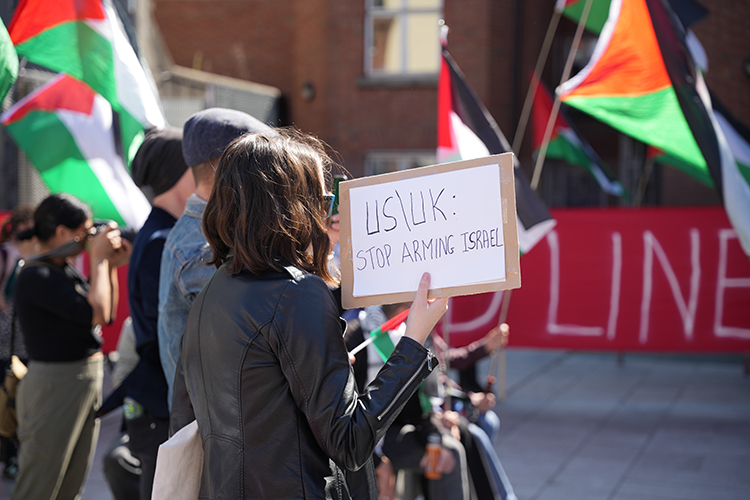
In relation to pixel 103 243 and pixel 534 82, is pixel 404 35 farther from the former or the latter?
pixel 103 243

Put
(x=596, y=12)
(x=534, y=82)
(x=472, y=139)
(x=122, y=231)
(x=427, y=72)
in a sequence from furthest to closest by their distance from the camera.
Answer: (x=427, y=72), (x=534, y=82), (x=596, y=12), (x=472, y=139), (x=122, y=231)

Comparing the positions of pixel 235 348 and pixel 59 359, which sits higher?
pixel 235 348

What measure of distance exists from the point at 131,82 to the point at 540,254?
4220 mm

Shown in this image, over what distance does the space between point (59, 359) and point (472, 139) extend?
7.83ft

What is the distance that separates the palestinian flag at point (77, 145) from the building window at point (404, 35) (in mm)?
9143

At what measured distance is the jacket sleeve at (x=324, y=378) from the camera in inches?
63.1

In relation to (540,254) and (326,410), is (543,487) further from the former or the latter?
(326,410)

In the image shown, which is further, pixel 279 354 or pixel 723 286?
pixel 723 286

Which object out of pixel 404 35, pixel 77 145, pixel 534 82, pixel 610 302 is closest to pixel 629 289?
pixel 610 302

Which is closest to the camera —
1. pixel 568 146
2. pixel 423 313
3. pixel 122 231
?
pixel 423 313

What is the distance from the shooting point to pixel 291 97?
15.6 meters

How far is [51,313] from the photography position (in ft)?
11.4

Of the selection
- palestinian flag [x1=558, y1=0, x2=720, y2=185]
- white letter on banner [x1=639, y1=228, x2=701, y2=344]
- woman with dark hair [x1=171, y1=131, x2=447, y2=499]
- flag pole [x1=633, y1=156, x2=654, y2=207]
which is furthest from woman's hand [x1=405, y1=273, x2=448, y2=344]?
flag pole [x1=633, y1=156, x2=654, y2=207]

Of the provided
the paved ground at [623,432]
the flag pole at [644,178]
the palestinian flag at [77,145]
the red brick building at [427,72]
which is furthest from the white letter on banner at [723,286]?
the palestinian flag at [77,145]
